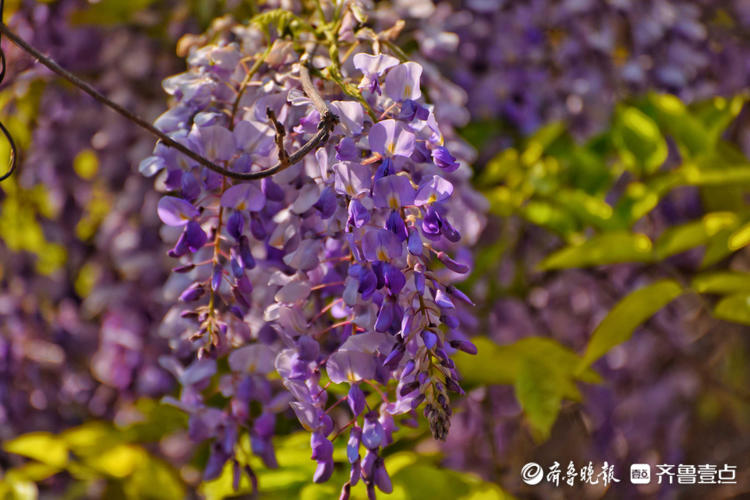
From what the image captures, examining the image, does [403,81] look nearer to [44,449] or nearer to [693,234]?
[693,234]

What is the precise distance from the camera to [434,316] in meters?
0.72

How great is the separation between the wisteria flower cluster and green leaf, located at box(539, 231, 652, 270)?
0.26 m

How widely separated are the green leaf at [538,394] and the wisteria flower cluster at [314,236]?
0.72 feet

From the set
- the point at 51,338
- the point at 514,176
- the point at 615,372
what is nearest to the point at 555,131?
the point at 514,176

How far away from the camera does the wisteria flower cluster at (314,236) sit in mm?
702

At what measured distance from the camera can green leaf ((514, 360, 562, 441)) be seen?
106 cm

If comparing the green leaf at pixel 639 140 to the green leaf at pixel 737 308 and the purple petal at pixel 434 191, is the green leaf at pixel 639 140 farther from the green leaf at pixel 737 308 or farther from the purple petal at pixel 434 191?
the purple petal at pixel 434 191

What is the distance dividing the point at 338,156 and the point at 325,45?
32cm

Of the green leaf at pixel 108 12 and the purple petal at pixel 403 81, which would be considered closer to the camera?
the purple petal at pixel 403 81

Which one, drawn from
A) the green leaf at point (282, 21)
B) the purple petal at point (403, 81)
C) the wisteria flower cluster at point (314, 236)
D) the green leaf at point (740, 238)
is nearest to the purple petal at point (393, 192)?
the wisteria flower cluster at point (314, 236)

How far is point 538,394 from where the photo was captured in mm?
1096

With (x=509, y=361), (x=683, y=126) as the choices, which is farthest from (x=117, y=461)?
(x=683, y=126)

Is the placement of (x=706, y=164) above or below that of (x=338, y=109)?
below

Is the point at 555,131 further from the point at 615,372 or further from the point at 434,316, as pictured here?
the point at 434,316
